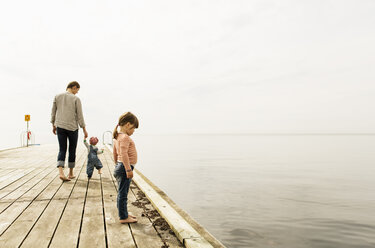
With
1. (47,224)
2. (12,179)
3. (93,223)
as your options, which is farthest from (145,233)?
(12,179)

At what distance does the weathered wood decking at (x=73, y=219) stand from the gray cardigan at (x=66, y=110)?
1278 mm

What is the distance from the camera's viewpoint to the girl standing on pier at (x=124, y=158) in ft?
9.06

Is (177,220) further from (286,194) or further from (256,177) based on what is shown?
(256,177)

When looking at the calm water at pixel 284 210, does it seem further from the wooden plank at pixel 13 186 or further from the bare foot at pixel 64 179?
the wooden plank at pixel 13 186

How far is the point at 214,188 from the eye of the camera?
12.2 meters

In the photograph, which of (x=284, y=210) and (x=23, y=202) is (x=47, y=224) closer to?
(x=23, y=202)

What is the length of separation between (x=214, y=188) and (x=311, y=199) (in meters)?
4.41

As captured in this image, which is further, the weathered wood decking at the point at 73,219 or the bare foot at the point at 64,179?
the bare foot at the point at 64,179

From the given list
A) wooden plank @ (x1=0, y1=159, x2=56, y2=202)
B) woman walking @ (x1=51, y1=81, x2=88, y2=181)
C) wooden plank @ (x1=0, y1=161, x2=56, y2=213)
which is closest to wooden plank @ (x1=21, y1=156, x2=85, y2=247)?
wooden plank @ (x1=0, y1=161, x2=56, y2=213)

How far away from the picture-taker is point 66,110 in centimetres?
511

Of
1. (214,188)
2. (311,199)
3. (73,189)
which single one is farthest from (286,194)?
(73,189)

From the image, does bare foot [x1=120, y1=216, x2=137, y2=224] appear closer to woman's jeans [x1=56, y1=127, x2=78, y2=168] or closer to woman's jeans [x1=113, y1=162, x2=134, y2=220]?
woman's jeans [x1=113, y1=162, x2=134, y2=220]

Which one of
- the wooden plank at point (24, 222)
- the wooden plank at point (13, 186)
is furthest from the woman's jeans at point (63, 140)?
the wooden plank at point (24, 222)

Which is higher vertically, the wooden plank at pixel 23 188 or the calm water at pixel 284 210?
the wooden plank at pixel 23 188
